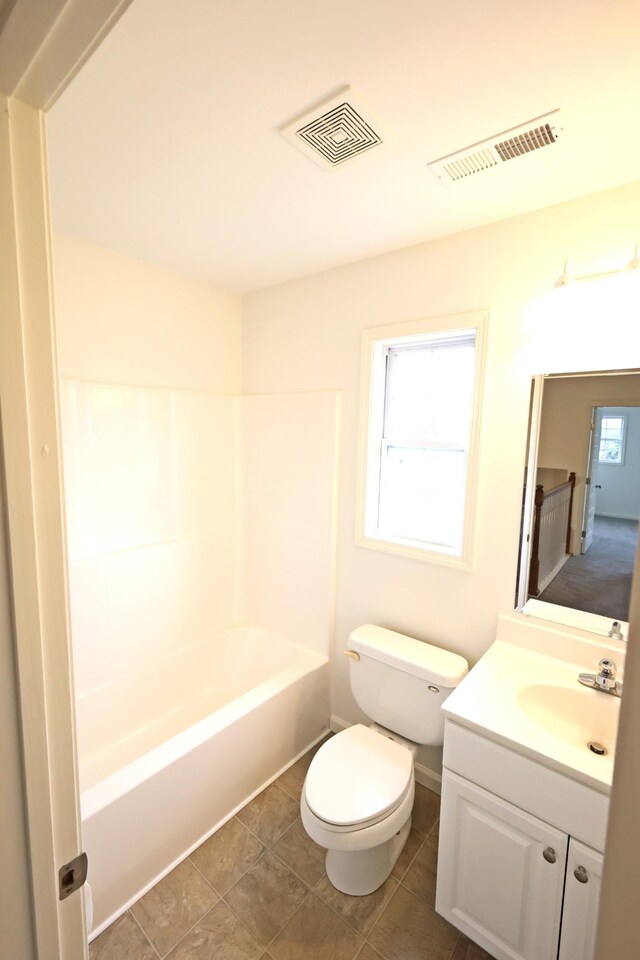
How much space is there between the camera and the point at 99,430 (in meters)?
2.04

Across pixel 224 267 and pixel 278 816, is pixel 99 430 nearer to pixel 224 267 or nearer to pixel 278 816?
pixel 224 267

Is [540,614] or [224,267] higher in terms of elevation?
[224,267]

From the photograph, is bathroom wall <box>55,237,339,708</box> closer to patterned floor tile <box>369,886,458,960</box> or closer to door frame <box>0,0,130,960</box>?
patterned floor tile <box>369,886,458,960</box>

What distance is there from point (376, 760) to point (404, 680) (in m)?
0.32

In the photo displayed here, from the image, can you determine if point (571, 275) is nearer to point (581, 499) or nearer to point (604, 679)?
point (581, 499)

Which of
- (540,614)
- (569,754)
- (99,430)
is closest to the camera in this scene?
(569,754)

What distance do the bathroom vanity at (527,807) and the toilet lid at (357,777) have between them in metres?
0.24

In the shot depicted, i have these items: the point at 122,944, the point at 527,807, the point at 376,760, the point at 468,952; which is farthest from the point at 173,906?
the point at 527,807

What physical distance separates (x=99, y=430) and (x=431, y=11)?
189cm

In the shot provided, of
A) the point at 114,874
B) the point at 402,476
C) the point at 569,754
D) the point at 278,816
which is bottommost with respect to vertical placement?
the point at 278,816

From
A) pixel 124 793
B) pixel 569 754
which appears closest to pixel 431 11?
pixel 569 754

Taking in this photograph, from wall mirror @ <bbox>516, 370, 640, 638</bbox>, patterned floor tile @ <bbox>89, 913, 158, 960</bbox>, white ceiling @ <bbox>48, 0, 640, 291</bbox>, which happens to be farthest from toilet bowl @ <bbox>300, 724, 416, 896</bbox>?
white ceiling @ <bbox>48, 0, 640, 291</bbox>

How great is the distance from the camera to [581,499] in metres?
1.59

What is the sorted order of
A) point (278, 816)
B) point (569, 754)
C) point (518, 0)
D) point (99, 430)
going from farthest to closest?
point (99, 430), point (278, 816), point (569, 754), point (518, 0)
